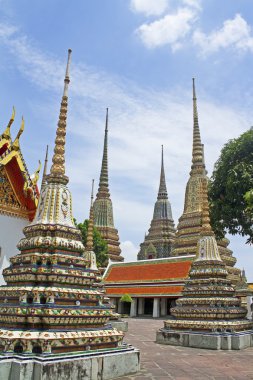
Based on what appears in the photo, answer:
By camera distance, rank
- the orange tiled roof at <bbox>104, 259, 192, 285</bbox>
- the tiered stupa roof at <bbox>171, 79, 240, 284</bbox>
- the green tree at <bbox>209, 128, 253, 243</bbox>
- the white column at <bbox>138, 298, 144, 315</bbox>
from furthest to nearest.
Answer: the tiered stupa roof at <bbox>171, 79, 240, 284</bbox> < the white column at <bbox>138, 298, 144, 315</bbox> < the orange tiled roof at <bbox>104, 259, 192, 285</bbox> < the green tree at <bbox>209, 128, 253, 243</bbox>

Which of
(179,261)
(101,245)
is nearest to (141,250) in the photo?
(101,245)

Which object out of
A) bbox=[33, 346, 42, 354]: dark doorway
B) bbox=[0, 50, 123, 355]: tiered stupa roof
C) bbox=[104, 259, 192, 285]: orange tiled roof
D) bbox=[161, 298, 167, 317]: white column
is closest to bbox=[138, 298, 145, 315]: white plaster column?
bbox=[104, 259, 192, 285]: orange tiled roof

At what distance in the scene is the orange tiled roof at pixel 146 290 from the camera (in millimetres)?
27875

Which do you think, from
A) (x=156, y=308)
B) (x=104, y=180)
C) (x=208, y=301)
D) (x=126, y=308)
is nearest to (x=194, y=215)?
(x=156, y=308)

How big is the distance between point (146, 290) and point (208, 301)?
698 inches

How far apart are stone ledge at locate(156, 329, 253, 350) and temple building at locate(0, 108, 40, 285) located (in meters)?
6.38

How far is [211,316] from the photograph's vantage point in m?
12.1

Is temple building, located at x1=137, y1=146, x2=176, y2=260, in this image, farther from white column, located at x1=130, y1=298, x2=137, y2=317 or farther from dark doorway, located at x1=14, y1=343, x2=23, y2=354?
dark doorway, located at x1=14, y1=343, x2=23, y2=354

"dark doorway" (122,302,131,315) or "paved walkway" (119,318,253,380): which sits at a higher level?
"dark doorway" (122,302,131,315)

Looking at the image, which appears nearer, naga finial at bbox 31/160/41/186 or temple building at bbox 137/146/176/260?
naga finial at bbox 31/160/41/186

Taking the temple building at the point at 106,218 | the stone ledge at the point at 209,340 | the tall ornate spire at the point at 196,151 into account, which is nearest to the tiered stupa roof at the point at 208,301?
the stone ledge at the point at 209,340

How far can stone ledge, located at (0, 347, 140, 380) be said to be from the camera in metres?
5.67

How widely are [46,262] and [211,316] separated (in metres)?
7.16

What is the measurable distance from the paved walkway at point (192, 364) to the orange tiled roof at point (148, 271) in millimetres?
17978
